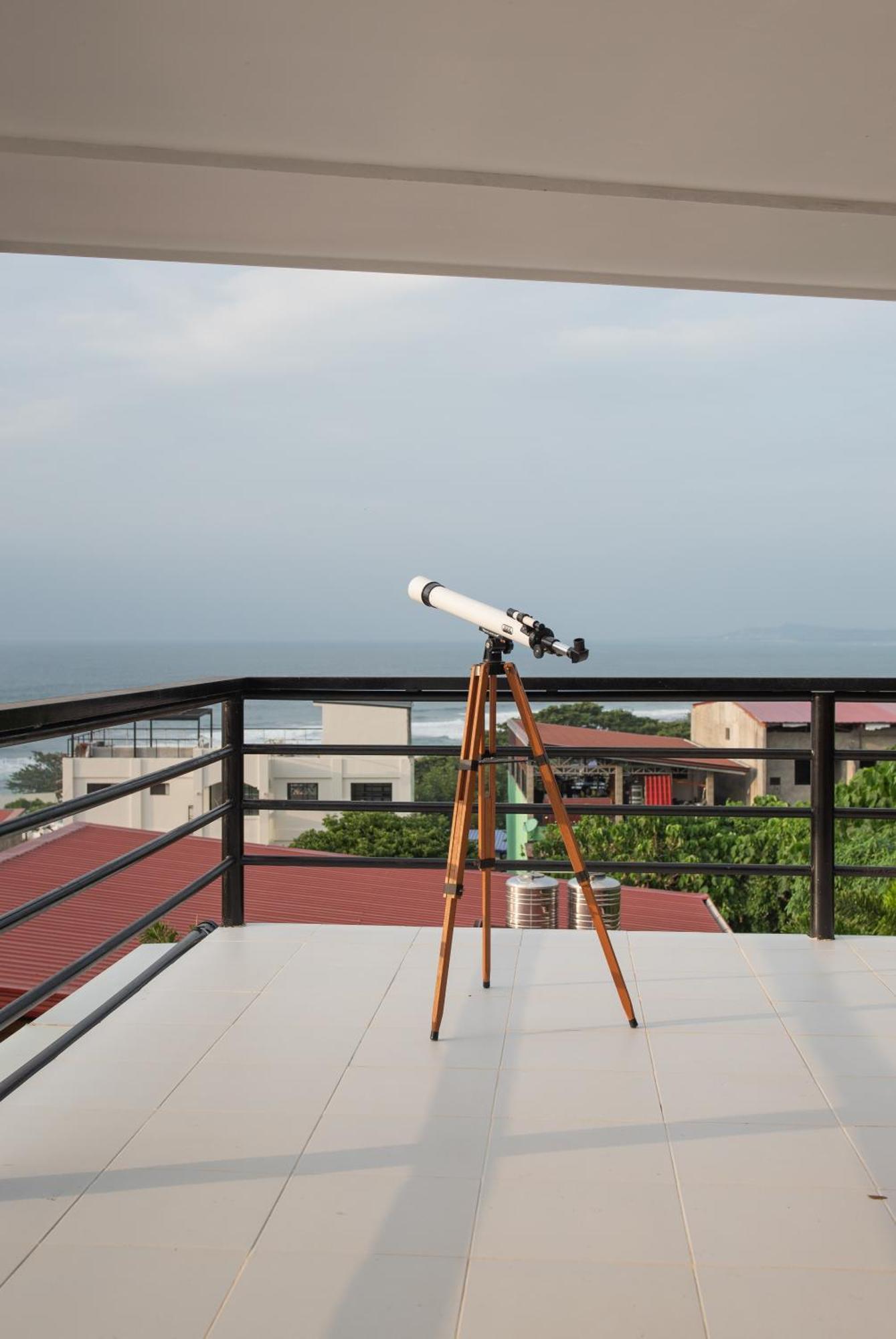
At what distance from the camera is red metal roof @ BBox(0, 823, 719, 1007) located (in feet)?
34.5

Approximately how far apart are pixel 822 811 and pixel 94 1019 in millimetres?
2287

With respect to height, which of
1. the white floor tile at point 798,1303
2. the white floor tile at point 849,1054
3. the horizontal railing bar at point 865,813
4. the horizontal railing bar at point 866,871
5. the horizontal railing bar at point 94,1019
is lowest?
the white floor tile at point 798,1303

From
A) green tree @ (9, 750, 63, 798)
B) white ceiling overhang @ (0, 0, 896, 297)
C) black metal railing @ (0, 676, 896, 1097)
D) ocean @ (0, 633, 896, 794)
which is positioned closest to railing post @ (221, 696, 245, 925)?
black metal railing @ (0, 676, 896, 1097)

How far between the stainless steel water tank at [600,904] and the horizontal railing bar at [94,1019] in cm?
135

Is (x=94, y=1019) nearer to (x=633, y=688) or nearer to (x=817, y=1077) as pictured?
(x=817, y=1077)

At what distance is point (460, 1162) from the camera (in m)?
1.96

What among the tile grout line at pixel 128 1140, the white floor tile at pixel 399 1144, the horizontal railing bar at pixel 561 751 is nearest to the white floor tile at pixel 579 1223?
the white floor tile at pixel 399 1144

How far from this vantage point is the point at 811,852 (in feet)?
11.8

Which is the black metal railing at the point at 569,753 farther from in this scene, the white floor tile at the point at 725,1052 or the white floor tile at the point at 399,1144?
the white floor tile at the point at 399,1144

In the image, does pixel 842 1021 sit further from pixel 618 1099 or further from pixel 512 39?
pixel 512 39

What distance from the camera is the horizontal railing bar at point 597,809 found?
11.3ft

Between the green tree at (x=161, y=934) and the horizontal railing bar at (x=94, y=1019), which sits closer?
the horizontal railing bar at (x=94, y=1019)

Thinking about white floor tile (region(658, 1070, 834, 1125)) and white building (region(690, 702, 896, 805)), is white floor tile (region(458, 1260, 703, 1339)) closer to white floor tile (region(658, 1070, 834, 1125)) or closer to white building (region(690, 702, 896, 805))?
white floor tile (region(658, 1070, 834, 1125))

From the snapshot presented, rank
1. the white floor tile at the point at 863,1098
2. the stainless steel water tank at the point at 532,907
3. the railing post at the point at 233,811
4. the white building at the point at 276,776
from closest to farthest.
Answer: the white floor tile at the point at 863,1098 < the railing post at the point at 233,811 < the stainless steel water tank at the point at 532,907 < the white building at the point at 276,776
